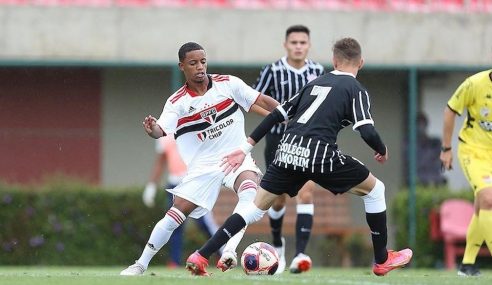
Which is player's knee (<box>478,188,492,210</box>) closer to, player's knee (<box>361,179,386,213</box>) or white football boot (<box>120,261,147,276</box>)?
player's knee (<box>361,179,386,213</box>)

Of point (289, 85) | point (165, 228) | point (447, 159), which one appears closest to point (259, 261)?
point (165, 228)

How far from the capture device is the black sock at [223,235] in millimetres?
9555

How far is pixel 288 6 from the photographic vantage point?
65.3ft

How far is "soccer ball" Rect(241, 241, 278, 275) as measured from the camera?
9.99 metres

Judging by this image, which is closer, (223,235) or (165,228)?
(223,235)

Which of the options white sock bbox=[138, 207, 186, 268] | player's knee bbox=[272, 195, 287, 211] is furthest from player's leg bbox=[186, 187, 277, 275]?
player's knee bbox=[272, 195, 287, 211]

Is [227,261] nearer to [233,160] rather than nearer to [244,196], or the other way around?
[233,160]

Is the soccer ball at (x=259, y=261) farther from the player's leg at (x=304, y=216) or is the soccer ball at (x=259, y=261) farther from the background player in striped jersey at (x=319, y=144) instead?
the player's leg at (x=304, y=216)

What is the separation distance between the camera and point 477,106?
11.0 meters

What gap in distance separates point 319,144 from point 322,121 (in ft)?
0.56

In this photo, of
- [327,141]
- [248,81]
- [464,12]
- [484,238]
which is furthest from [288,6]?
[327,141]

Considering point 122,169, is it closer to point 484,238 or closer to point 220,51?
point 220,51

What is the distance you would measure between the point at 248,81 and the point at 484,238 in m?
9.31

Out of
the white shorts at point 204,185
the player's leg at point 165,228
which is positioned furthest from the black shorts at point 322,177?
the player's leg at point 165,228
